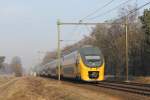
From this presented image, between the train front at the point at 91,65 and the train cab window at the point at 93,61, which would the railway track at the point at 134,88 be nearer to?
the train front at the point at 91,65

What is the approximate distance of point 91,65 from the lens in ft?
158

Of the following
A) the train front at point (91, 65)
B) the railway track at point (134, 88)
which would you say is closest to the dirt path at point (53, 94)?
the railway track at point (134, 88)

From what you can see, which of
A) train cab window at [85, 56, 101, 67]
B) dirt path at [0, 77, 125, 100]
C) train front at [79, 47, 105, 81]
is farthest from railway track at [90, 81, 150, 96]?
train cab window at [85, 56, 101, 67]

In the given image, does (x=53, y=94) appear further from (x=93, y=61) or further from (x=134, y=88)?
(x=93, y=61)

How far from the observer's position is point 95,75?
48031 mm

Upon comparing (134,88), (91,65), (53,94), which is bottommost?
(53,94)

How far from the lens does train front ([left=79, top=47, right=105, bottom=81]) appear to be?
47.7 m

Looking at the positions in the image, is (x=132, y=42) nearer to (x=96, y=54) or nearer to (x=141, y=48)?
(x=141, y=48)

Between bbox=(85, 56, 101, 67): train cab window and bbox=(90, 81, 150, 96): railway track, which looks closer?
bbox=(90, 81, 150, 96): railway track

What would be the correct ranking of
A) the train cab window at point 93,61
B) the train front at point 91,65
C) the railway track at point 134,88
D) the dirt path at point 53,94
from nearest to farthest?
the dirt path at point 53,94 < the railway track at point 134,88 < the train front at point 91,65 < the train cab window at point 93,61

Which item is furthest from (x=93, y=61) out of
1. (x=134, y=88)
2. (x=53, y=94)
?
(x=53, y=94)

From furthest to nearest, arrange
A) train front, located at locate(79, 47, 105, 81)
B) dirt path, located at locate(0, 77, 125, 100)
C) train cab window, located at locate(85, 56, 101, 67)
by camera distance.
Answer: train cab window, located at locate(85, 56, 101, 67) < train front, located at locate(79, 47, 105, 81) < dirt path, located at locate(0, 77, 125, 100)

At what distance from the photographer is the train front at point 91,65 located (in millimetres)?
47675

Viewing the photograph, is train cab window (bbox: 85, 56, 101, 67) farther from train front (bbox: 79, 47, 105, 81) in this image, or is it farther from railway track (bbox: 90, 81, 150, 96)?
railway track (bbox: 90, 81, 150, 96)
